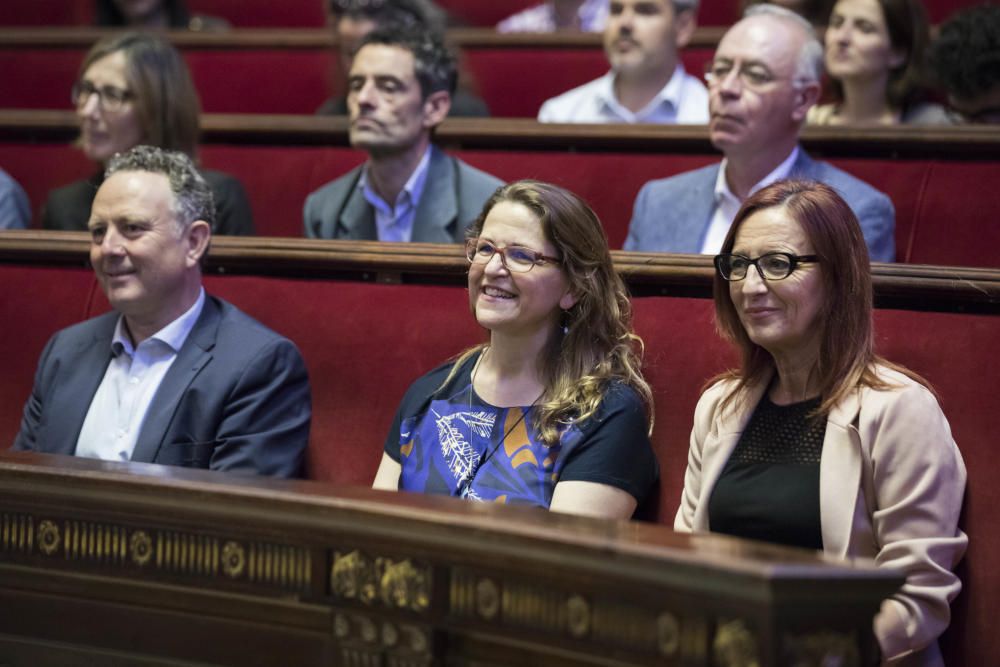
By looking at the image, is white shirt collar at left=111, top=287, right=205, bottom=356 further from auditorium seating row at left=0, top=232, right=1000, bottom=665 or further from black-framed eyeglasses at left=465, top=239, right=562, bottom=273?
black-framed eyeglasses at left=465, top=239, right=562, bottom=273

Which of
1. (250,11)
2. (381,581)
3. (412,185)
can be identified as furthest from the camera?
(250,11)

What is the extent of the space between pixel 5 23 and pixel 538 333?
182 centimetres

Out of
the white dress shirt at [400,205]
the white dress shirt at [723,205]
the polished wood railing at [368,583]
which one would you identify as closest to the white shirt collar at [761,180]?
the white dress shirt at [723,205]

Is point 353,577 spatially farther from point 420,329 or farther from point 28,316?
point 28,316

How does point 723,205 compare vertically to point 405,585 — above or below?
above

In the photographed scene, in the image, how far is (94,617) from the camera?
0.76m

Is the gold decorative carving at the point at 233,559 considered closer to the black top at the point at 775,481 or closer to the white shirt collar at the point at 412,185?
the black top at the point at 775,481

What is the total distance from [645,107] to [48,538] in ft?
3.76

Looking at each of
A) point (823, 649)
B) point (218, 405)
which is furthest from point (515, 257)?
point (823, 649)

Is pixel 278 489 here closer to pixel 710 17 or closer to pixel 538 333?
pixel 538 333

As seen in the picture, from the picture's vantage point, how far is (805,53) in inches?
56.1

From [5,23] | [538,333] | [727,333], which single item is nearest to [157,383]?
[538,333]

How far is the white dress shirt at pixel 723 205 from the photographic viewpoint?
1.38m

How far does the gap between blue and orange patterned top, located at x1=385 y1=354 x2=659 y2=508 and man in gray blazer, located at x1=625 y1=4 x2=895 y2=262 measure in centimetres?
41
